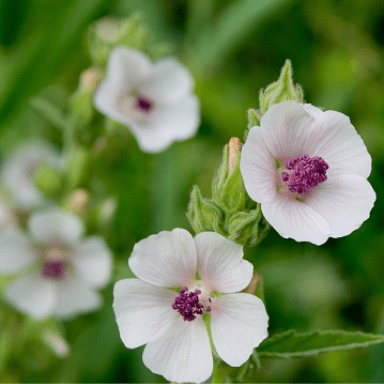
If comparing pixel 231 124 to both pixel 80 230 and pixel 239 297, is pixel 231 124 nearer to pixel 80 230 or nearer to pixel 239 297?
pixel 80 230

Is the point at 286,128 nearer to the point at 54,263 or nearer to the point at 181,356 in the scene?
the point at 181,356

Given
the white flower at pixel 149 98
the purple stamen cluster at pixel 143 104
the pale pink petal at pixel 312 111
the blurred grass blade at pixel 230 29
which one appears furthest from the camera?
the blurred grass blade at pixel 230 29

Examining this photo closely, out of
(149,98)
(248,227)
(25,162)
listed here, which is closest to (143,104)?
(149,98)

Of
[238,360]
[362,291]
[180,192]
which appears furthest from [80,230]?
[362,291]

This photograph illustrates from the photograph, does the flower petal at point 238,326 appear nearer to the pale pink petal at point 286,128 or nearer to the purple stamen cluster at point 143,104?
the pale pink petal at point 286,128

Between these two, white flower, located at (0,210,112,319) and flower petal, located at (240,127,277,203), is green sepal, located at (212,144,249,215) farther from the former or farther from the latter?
white flower, located at (0,210,112,319)

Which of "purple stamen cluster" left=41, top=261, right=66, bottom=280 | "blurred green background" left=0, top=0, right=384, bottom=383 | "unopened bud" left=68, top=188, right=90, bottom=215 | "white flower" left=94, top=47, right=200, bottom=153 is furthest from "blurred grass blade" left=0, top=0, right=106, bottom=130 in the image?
"purple stamen cluster" left=41, top=261, right=66, bottom=280

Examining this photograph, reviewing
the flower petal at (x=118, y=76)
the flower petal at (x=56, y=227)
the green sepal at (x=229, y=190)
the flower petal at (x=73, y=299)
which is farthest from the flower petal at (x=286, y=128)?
the flower petal at (x=73, y=299)
